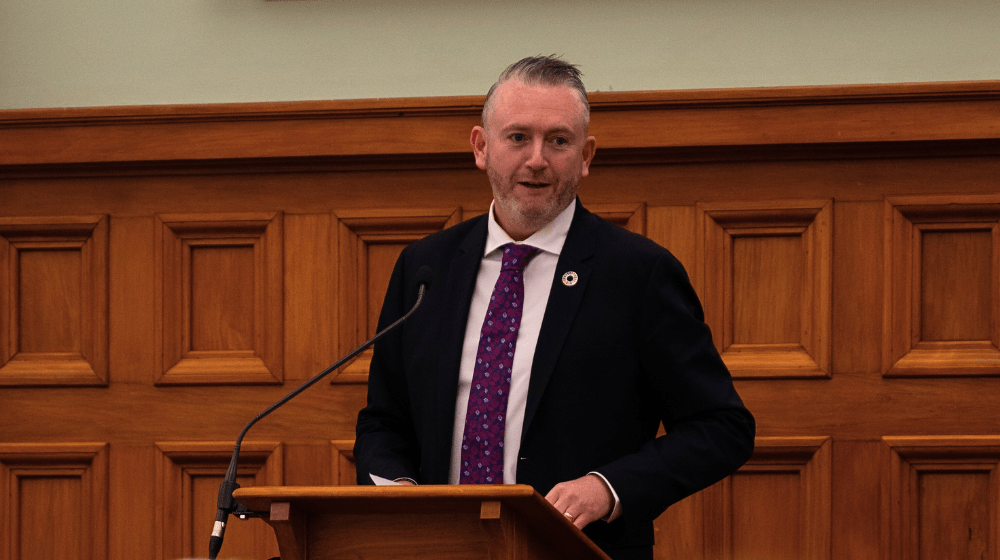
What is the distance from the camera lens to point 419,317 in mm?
1713

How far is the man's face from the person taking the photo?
1609 millimetres

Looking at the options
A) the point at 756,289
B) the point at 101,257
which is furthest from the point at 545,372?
the point at 101,257

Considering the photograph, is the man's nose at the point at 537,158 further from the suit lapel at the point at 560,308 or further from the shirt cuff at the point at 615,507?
the shirt cuff at the point at 615,507

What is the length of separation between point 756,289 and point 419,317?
116 cm

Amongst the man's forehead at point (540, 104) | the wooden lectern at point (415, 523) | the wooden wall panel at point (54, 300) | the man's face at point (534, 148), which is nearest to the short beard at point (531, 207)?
the man's face at point (534, 148)

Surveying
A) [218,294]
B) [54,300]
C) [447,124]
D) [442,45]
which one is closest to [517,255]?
[447,124]

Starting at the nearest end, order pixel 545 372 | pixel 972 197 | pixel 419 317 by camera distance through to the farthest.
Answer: pixel 545 372
pixel 419 317
pixel 972 197

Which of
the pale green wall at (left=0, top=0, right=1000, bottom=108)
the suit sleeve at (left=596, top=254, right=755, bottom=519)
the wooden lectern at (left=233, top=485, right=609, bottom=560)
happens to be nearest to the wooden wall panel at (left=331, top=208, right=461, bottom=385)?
the pale green wall at (left=0, top=0, right=1000, bottom=108)

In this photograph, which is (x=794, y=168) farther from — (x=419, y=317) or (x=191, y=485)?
(x=191, y=485)

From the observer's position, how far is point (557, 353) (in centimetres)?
156

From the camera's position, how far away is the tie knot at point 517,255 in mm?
1658

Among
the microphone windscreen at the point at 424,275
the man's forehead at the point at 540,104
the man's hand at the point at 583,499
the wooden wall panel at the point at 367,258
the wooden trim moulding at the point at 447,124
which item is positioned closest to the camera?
the man's hand at the point at 583,499

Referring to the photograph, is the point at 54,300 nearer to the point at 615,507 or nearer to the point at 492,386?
the point at 492,386

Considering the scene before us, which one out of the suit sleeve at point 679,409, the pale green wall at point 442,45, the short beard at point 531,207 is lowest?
the suit sleeve at point 679,409
